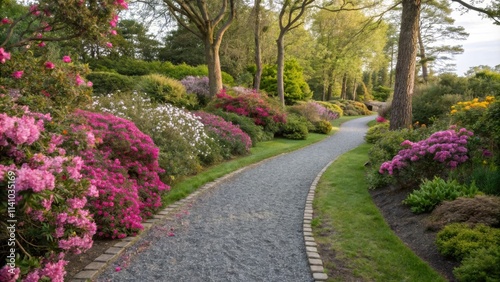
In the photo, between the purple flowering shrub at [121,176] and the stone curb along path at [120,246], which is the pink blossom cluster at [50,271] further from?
the purple flowering shrub at [121,176]

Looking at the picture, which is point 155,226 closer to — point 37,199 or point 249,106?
point 37,199

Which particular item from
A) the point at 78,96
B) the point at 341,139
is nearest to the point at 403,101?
the point at 341,139

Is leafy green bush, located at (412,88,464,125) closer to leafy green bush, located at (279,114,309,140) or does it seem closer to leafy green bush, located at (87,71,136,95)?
leafy green bush, located at (279,114,309,140)

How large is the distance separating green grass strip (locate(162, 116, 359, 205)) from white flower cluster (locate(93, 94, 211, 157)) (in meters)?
0.79

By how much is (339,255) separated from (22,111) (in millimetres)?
3814

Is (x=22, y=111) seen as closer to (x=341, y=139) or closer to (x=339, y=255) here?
(x=339, y=255)

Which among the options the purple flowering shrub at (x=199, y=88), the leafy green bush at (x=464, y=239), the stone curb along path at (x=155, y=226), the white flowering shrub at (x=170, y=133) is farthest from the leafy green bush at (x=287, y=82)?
the leafy green bush at (x=464, y=239)

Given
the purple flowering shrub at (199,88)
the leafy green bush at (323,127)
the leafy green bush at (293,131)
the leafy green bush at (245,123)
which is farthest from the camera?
the purple flowering shrub at (199,88)

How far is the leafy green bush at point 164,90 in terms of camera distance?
1544 centimetres

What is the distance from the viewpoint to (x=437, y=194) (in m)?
5.25

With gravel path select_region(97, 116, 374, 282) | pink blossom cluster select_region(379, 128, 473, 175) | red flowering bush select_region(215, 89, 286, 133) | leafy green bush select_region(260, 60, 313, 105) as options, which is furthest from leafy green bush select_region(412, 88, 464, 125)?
leafy green bush select_region(260, 60, 313, 105)

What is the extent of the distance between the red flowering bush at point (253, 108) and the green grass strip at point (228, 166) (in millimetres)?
883

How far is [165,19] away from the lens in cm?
1664

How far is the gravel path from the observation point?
148 inches
